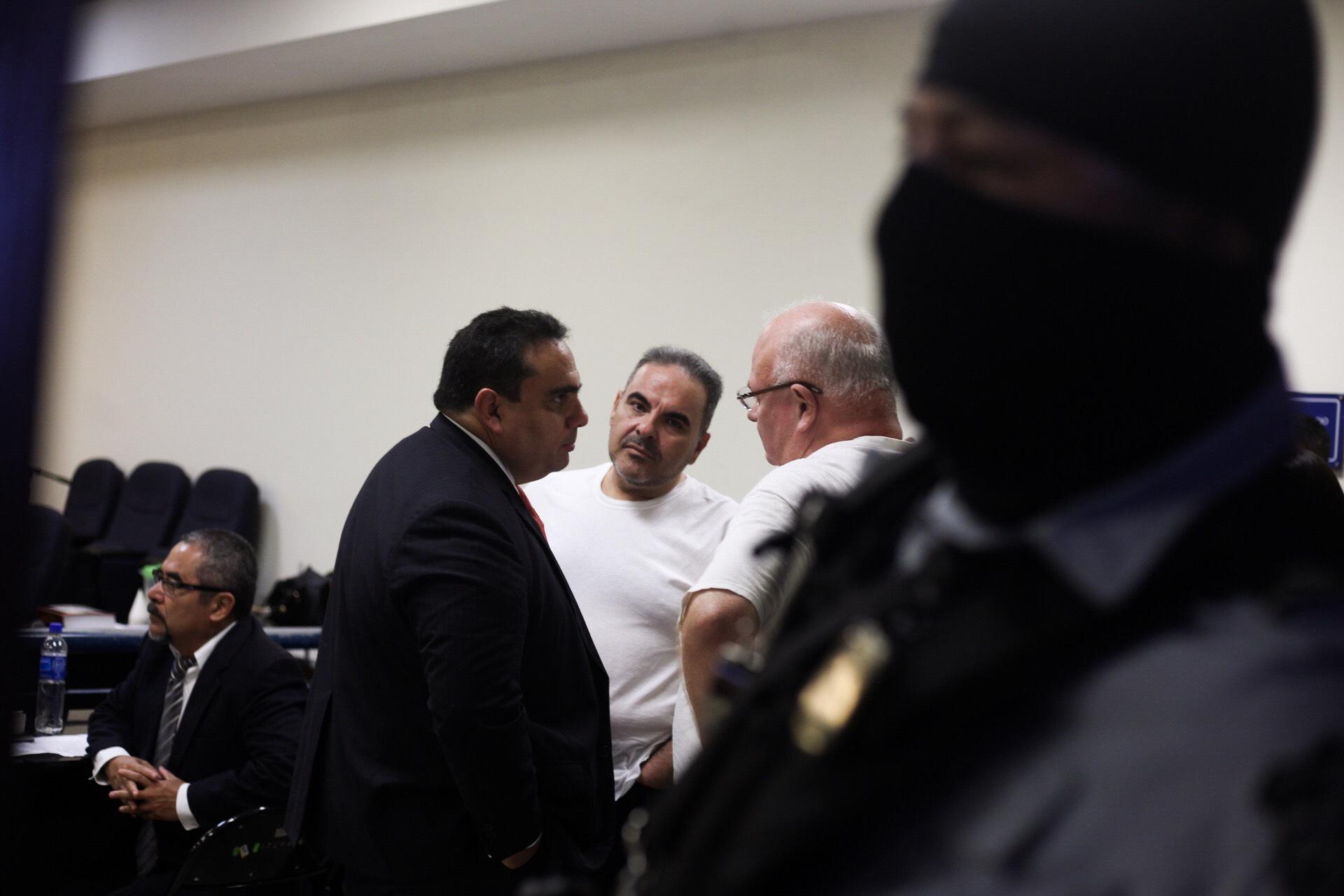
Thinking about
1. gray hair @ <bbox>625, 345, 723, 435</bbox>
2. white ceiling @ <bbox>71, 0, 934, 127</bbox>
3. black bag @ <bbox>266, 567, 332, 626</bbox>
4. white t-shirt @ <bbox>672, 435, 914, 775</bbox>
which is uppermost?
white ceiling @ <bbox>71, 0, 934, 127</bbox>

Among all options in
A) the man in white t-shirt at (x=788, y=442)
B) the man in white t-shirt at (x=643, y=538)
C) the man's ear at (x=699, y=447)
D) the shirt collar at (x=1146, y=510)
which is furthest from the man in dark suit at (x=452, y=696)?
the shirt collar at (x=1146, y=510)

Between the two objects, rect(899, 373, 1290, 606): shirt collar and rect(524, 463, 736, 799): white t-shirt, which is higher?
rect(899, 373, 1290, 606): shirt collar

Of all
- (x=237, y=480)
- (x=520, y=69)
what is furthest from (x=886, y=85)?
(x=237, y=480)

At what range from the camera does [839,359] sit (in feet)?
7.14

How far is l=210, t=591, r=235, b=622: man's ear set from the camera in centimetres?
329

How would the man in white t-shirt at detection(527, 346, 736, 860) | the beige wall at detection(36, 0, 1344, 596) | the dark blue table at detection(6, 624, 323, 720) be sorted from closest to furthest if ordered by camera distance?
the man in white t-shirt at detection(527, 346, 736, 860)
the dark blue table at detection(6, 624, 323, 720)
the beige wall at detection(36, 0, 1344, 596)

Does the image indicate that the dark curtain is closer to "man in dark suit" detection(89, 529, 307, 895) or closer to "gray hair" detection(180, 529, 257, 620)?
"man in dark suit" detection(89, 529, 307, 895)

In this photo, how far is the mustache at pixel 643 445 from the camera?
289cm

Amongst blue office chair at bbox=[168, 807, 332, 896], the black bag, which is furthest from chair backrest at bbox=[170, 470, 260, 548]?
blue office chair at bbox=[168, 807, 332, 896]

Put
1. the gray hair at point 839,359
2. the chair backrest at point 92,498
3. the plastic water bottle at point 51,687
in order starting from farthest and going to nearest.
A: the chair backrest at point 92,498
the plastic water bottle at point 51,687
the gray hair at point 839,359

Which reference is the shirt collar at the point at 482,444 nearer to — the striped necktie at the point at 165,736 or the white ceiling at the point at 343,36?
the striped necktie at the point at 165,736

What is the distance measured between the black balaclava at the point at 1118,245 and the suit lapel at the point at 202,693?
2.90 metres

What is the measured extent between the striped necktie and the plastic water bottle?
0.51 metres

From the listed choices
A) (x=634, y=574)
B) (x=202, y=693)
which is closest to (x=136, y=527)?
(x=202, y=693)
